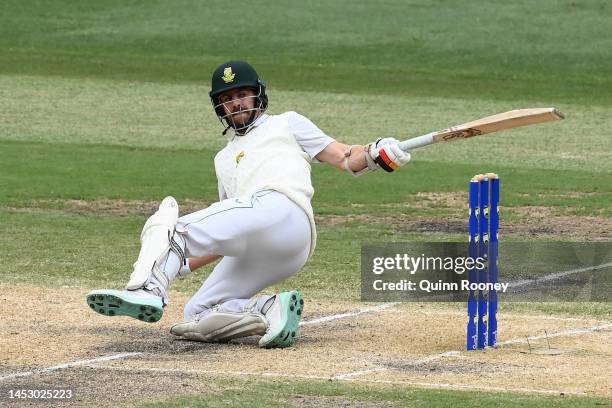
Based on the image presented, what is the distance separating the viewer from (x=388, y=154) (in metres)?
8.63

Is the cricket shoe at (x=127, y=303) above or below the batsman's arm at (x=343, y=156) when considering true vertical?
below

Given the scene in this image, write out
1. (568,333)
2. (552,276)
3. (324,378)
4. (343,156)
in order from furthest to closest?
(552,276), (568,333), (343,156), (324,378)

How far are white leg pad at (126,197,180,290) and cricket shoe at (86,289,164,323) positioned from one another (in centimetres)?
8

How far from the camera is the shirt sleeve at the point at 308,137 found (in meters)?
8.88

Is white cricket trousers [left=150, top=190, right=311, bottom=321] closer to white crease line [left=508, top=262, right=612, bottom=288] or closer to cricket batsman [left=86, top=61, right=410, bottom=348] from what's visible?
cricket batsman [left=86, top=61, right=410, bottom=348]

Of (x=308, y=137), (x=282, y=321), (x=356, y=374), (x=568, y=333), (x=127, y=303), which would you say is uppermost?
(x=308, y=137)

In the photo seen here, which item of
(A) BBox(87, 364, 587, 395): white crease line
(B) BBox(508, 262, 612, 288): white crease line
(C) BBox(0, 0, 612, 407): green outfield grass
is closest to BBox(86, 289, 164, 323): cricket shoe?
(A) BBox(87, 364, 587, 395): white crease line

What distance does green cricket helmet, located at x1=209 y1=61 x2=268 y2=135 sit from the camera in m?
8.89

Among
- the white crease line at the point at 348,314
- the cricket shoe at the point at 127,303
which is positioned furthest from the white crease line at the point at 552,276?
the cricket shoe at the point at 127,303

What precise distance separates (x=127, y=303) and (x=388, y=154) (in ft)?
6.31

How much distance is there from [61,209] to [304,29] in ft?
66.7

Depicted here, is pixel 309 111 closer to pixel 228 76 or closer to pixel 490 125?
pixel 228 76

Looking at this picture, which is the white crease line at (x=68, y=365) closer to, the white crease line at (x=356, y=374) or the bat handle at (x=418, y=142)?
the white crease line at (x=356, y=374)

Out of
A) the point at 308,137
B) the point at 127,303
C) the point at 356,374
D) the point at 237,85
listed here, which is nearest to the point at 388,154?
the point at 308,137
